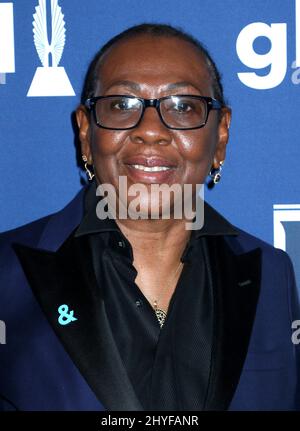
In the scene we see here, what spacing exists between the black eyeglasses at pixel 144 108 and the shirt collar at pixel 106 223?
0.17 meters

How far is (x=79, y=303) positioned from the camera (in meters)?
1.14

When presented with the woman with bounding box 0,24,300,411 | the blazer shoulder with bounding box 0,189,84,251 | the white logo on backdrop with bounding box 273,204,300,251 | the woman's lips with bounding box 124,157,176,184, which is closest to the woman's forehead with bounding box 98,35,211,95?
the woman with bounding box 0,24,300,411

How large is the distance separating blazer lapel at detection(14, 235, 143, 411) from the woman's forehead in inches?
12.5

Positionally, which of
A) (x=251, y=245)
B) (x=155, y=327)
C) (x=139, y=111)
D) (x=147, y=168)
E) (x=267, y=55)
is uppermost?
(x=267, y=55)

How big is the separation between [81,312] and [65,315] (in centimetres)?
3

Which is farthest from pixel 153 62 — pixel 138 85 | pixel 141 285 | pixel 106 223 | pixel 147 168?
pixel 141 285

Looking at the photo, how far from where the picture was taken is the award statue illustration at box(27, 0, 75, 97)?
4.70ft

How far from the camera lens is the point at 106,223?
1.22 metres

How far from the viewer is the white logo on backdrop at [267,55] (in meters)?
1.45

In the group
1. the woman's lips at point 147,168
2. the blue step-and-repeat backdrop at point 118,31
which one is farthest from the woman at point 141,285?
the blue step-and-repeat backdrop at point 118,31

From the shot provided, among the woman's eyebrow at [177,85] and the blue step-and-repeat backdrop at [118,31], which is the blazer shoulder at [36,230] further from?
the woman's eyebrow at [177,85]

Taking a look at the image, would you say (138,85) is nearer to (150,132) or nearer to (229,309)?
(150,132)

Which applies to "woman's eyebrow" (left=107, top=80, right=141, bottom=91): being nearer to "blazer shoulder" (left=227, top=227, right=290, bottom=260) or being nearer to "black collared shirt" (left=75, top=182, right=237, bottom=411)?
"black collared shirt" (left=75, top=182, right=237, bottom=411)
